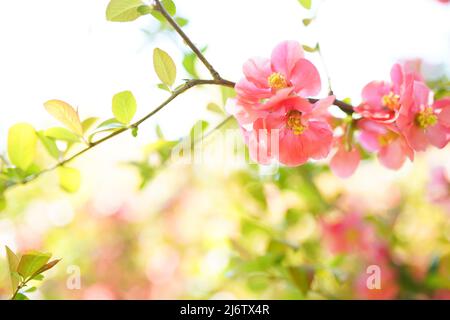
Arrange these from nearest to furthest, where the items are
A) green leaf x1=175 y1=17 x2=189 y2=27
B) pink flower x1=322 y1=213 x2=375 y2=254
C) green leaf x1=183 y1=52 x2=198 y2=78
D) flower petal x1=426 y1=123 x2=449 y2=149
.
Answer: flower petal x1=426 y1=123 x2=449 y2=149 → green leaf x1=175 y1=17 x2=189 y2=27 → green leaf x1=183 y1=52 x2=198 y2=78 → pink flower x1=322 y1=213 x2=375 y2=254

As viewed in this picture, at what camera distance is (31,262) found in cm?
50

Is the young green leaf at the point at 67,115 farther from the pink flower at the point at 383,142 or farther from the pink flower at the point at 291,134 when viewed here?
the pink flower at the point at 383,142

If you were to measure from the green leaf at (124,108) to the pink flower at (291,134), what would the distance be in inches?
4.6

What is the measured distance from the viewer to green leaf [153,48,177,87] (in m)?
0.53

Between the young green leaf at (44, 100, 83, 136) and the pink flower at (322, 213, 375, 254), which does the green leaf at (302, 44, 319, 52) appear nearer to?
the young green leaf at (44, 100, 83, 136)

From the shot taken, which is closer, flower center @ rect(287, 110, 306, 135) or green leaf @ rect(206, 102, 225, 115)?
flower center @ rect(287, 110, 306, 135)

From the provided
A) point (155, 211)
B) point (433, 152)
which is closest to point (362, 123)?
point (433, 152)

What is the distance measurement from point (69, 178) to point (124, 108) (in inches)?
7.6

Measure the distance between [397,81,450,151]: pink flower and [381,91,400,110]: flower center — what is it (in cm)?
2

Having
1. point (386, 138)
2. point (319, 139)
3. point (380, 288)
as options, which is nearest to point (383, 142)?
point (386, 138)

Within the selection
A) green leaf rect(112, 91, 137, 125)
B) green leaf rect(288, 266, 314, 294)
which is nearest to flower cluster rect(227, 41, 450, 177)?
green leaf rect(112, 91, 137, 125)

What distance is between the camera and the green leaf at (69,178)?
0.69m

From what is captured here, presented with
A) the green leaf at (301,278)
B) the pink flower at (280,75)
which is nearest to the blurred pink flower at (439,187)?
the green leaf at (301,278)
